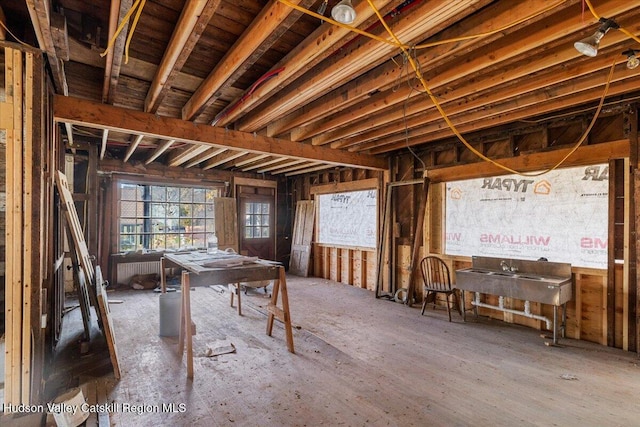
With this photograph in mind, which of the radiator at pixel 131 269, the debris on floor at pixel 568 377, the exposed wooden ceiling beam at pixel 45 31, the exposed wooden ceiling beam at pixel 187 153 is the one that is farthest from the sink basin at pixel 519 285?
the radiator at pixel 131 269

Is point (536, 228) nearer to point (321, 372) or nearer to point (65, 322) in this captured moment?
point (321, 372)

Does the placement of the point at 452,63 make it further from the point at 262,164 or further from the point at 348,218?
the point at 262,164

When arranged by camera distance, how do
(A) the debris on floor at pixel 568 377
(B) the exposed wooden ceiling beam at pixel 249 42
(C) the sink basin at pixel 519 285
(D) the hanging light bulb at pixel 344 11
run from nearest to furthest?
1. (D) the hanging light bulb at pixel 344 11
2. (B) the exposed wooden ceiling beam at pixel 249 42
3. (A) the debris on floor at pixel 568 377
4. (C) the sink basin at pixel 519 285

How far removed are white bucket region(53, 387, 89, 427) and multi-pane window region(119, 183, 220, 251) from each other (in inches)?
179

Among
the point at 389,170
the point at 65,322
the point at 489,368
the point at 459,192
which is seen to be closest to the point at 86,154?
the point at 65,322

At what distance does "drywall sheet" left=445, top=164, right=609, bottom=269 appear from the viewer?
11.4ft

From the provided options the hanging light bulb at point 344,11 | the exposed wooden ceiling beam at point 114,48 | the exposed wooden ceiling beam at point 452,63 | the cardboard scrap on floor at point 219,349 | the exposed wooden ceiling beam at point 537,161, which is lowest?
the cardboard scrap on floor at point 219,349

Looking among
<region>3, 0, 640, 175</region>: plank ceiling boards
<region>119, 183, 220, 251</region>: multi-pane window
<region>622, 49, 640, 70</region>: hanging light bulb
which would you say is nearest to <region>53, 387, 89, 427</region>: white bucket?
<region>3, 0, 640, 175</region>: plank ceiling boards

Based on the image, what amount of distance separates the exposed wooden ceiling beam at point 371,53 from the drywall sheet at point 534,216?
2814mm

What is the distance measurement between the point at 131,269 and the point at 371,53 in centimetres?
599

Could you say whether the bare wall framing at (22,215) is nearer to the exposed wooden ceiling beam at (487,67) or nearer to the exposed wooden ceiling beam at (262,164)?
the exposed wooden ceiling beam at (487,67)

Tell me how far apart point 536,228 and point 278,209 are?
18.4 feet

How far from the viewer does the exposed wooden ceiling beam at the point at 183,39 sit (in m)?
1.75

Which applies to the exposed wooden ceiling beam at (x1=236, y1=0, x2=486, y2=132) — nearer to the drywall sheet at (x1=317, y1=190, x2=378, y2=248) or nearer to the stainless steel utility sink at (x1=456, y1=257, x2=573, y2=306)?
the stainless steel utility sink at (x1=456, y1=257, x2=573, y2=306)
